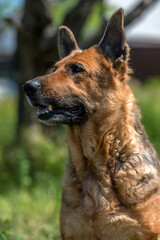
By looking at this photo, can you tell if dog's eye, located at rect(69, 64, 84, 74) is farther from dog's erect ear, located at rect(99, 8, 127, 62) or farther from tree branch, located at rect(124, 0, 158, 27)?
tree branch, located at rect(124, 0, 158, 27)

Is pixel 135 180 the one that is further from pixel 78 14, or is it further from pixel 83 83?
pixel 78 14

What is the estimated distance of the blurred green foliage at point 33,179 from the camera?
6383 mm

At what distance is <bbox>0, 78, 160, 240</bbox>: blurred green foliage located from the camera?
6383 mm

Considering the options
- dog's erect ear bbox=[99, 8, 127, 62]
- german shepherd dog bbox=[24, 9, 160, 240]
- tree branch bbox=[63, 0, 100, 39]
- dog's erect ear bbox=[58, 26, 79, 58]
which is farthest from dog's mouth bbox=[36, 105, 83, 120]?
tree branch bbox=[63, 0, 100, 39]

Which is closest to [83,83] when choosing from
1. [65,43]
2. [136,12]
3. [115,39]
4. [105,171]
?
[115,39]

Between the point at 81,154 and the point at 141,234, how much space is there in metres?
1.14

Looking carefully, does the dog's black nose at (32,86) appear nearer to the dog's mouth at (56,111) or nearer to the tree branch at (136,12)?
the dog's mouth at (56,111)

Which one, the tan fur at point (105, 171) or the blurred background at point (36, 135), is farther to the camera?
the blurred background at point (36, 135)

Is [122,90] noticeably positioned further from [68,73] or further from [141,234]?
[141,234]

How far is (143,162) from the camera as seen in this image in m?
4.45

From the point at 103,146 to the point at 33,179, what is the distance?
413cm

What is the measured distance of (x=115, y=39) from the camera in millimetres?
4723

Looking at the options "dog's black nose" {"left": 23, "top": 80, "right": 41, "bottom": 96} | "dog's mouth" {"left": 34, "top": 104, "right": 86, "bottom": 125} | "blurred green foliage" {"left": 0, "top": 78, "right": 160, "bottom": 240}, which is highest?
"dog's black nose" {"left": 23, "top": 80, "right": 41, "bottom": 96}

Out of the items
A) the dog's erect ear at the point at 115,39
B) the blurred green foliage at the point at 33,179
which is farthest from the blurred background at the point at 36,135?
the dog's erect ear at the point at 115,39
